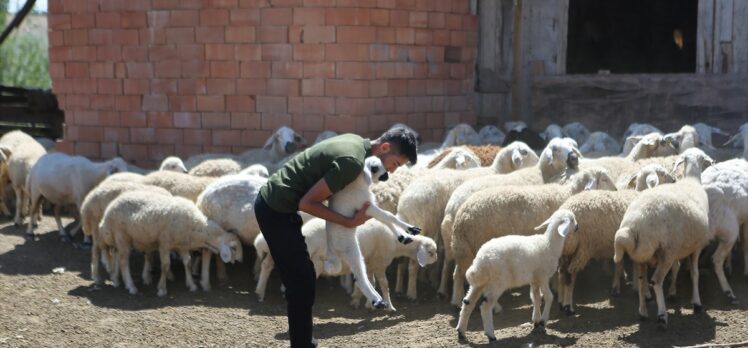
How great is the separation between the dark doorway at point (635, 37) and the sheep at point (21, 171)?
978cm

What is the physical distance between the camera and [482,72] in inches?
551

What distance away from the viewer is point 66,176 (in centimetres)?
1184

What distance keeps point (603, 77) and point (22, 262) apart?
24.4 ft

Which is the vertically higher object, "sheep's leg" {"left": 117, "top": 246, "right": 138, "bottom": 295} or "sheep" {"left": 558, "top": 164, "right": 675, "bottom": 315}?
"sheep" {"left": 558, "top": 164, "right": 675, "bottom": 315}

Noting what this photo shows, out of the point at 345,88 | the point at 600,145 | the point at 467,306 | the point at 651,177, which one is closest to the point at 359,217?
the point at 467,306

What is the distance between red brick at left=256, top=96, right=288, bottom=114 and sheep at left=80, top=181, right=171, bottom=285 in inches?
97.7

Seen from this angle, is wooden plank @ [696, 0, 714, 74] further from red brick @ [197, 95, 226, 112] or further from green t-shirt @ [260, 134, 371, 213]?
green t-shirt @ [260, 134, 371, 213]

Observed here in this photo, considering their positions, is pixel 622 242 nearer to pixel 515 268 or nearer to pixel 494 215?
pixel 515 268

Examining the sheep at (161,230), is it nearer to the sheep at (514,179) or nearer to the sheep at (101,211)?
the sheep at (101,211)

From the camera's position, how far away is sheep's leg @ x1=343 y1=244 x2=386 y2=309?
20.4ft

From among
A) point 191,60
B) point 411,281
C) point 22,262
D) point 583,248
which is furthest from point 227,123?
point 583,248

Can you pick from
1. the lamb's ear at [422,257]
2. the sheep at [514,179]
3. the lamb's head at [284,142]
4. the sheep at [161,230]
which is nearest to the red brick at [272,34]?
the lamb's head at [284,142]

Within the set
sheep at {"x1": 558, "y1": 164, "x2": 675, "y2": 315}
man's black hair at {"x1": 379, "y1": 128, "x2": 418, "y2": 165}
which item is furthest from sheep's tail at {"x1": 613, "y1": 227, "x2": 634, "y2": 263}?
man's black hair at {"x1": 379, "y1": 128, "x2": 418, "y2": 165}

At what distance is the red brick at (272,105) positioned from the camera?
12.4 metres
